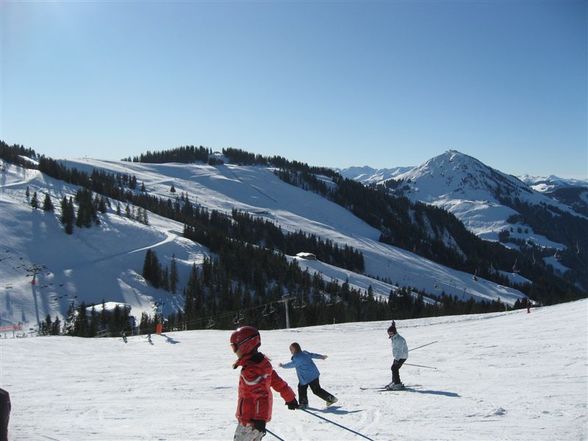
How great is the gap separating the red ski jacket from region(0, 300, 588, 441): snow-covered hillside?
12.4 ft

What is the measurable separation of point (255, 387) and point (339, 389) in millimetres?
9452

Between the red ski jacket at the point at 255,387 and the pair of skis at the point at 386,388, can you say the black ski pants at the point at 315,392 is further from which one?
the red ski jacket at the point at 255,387

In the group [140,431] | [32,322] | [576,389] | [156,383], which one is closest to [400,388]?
[576,389]

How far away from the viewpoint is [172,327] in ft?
231

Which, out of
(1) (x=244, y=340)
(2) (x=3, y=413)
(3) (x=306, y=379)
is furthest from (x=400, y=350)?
(2) (x=3, y=413)

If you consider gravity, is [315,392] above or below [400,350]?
below

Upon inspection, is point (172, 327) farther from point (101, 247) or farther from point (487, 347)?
point (487, 347)

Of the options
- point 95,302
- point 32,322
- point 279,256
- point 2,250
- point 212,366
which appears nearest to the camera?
point 212,366

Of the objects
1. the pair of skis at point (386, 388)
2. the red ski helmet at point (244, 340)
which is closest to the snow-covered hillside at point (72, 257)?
the pair of skis at point (386, 388)

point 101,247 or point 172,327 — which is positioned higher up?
point 101,247

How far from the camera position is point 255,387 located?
21.6ft

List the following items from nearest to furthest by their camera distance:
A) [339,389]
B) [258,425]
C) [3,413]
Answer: [3,413]
[258,425]
[339,389]

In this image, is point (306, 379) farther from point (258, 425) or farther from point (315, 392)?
point (258, 425)

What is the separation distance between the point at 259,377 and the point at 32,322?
242ft
